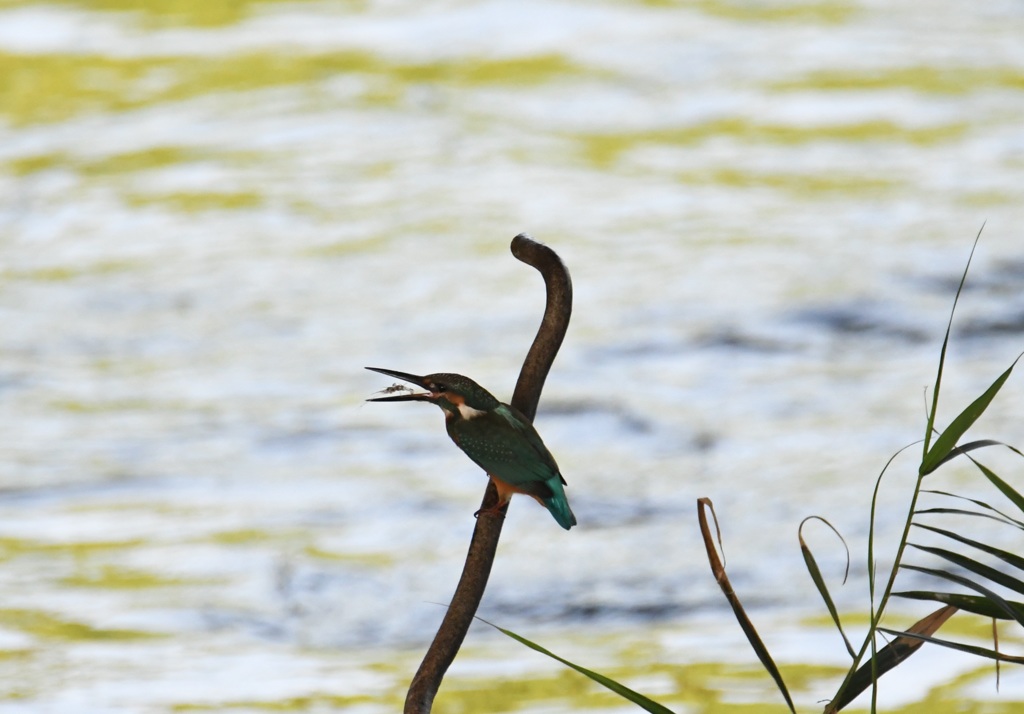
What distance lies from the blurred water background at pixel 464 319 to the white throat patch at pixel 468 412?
64 cm

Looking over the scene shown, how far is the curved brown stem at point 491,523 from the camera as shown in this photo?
42cm

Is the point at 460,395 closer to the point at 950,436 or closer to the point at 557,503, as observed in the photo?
the point at 557,503

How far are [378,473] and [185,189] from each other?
1319mm

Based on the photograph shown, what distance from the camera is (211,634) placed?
5.37 ft

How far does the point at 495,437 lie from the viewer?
40 cm

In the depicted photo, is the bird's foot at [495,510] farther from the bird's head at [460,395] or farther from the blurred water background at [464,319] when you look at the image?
the blurred water background at [464,319]

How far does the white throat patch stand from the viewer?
0.41 m

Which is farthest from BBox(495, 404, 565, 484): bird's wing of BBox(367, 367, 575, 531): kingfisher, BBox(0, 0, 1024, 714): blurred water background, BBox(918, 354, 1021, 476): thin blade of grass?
BBox(0, 0, 1024, 714): blurred water background

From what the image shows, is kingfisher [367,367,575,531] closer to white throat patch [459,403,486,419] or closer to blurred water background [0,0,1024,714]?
white throat patch [459,403,486,419]

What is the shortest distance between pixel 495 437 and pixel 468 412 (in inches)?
0.4

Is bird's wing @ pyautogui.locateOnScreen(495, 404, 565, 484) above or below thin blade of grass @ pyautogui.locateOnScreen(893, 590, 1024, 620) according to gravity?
above

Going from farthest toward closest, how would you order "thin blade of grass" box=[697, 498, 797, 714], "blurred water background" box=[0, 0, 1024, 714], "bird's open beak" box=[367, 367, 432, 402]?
"blurred water background" box=[0, 0, 1024, 714], "thin blade of grass" box=[697, 498, 797, 714], "bird's open beak" box=[367, 367, 432, 402]

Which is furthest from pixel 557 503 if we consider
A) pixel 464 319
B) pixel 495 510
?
pixel 464 319

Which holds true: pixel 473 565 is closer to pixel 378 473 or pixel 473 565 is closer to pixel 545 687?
pixel 545 687
